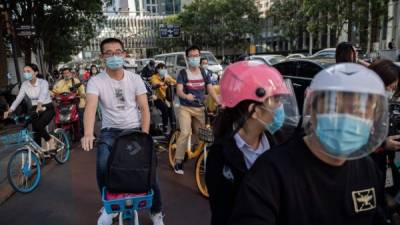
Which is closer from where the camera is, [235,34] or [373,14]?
[373,14]

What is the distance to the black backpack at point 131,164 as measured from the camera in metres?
2.70

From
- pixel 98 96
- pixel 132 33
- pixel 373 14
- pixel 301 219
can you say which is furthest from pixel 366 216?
pixel 132 33

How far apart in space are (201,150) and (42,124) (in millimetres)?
2622

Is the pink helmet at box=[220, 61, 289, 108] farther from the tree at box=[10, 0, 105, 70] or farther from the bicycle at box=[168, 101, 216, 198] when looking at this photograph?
the tree at box=[10, 0, 105, 70]

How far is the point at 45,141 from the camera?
230 inches

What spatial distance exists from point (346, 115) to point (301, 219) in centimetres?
34

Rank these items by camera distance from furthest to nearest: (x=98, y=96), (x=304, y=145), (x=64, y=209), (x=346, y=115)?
1. (x=64, y=209)
2. (x=98, y=96)
3. (x=304, y=145)
4. (x=346, y=115)

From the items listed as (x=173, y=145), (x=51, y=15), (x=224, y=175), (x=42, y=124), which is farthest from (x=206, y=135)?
(x=51, y=15)

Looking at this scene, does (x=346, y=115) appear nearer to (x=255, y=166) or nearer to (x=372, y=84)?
(x=372, y=84)

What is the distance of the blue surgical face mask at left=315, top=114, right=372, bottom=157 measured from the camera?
103cm

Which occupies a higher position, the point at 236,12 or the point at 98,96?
the point at 236,12

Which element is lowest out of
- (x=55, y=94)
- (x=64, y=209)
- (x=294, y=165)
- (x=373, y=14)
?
(x=64, y=209)

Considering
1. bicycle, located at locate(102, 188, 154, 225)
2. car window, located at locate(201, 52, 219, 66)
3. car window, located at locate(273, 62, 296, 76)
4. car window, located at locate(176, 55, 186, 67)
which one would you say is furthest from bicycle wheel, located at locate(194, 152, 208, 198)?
car window, located at locate(201, 52, 219, 66)

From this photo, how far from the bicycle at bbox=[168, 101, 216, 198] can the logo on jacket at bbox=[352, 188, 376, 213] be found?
2670 millimetres
